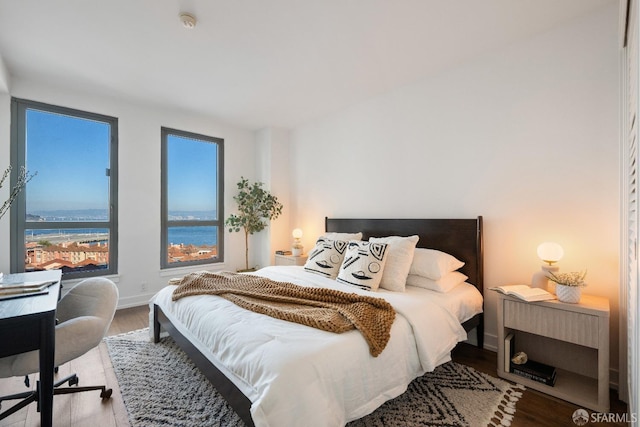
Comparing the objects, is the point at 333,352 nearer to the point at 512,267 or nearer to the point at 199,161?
the point at 512,267

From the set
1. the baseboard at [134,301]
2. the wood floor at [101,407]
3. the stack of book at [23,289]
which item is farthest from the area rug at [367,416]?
the baseboard at [134,301]

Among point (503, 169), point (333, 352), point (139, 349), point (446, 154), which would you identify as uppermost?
point (446, 154)

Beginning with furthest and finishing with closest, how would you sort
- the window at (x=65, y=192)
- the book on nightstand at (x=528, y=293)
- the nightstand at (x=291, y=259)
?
the nightstand at (x=291, y=259)
the window at (x=65, y=192)
the book on nightstand at (x=528, y=293)

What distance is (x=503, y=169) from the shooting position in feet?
8.43

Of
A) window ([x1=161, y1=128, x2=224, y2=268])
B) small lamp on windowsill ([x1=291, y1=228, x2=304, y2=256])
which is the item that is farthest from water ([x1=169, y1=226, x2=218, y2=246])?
small lamp on windowsill ([x1=291, y1=228, x2=304, y2=256])

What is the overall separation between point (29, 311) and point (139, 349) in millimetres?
1410

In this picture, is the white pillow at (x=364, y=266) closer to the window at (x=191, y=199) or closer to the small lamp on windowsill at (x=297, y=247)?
the small lamp on windowsill at (x=297, y=247)

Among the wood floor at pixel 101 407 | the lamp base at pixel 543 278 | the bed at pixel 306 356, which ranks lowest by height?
the wood floor at pixel 101 407

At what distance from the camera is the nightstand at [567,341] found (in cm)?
180

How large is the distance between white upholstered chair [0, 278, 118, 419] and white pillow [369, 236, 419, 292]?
6.72 feet

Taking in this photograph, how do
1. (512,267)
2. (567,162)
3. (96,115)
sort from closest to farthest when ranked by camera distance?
(567,162) → (512,267) → (96,115)

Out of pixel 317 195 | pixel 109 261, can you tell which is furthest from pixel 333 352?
pixel 109 261

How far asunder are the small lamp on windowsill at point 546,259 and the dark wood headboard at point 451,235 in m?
0.47

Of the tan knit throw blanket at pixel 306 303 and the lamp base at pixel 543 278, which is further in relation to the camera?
the lamp base at pixel 543 278
